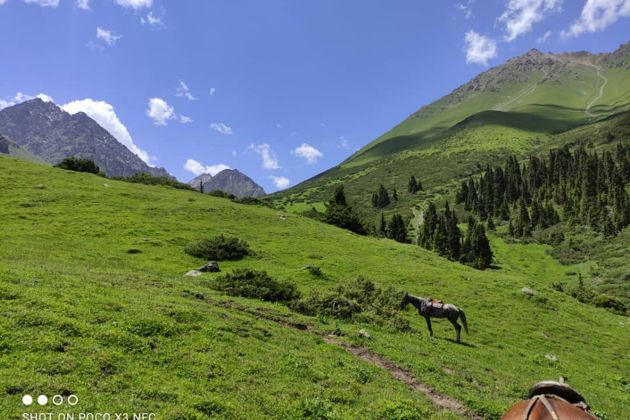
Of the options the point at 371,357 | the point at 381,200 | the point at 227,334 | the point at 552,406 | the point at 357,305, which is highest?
the point at 381,200

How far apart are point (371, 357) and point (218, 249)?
82.1ft

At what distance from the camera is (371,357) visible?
1636 cm

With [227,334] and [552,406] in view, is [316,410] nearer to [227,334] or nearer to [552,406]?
[227,334]

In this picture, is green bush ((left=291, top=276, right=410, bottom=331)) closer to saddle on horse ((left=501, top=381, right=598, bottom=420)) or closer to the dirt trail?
the dirt trail

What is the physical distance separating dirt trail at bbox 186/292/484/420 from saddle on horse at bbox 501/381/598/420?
8406 mm

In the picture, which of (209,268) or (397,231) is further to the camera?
(397,231)

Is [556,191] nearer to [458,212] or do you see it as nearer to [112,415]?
[458,212]

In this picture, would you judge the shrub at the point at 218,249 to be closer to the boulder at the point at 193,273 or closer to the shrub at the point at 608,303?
the boulder at the point at 193,273

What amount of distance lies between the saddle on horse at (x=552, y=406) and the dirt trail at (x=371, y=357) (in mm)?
8406

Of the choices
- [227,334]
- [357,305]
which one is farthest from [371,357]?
[357,305]

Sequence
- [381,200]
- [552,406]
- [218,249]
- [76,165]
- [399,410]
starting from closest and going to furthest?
[552,406] < [399,410] < [218,249] < [76,165] < [381,200]

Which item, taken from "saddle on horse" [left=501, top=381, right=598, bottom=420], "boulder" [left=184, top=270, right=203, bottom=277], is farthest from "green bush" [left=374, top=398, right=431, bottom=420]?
"boulder" [left=184, top=270, right=203, bottom=277]

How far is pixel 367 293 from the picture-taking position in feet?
92.0

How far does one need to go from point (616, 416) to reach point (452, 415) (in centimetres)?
1101
